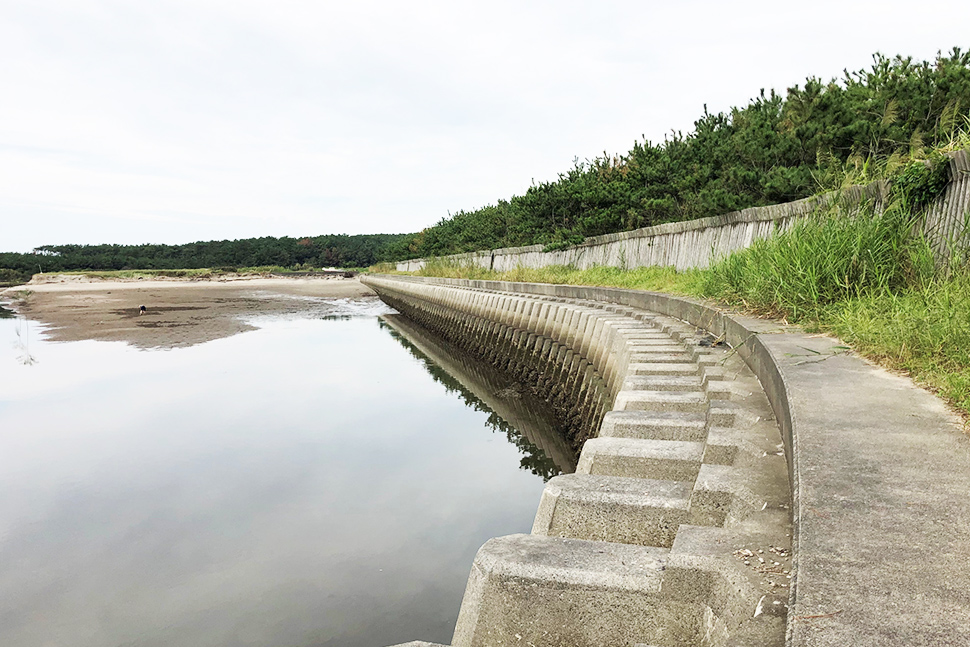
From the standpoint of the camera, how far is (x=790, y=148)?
9.59m

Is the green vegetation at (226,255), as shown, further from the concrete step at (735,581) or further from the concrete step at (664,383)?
the concrete step at (735,581)

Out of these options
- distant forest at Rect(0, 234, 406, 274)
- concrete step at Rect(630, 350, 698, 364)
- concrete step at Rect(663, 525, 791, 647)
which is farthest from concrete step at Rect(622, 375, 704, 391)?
distant forest at Rect(0, 234, 406, 274)

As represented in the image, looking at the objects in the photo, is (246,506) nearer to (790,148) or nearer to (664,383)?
(664,383)

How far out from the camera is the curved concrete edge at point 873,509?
3.64ft

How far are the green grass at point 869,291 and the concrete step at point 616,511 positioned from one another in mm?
1148

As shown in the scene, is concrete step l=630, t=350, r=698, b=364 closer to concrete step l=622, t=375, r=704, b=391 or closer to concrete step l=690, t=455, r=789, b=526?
concrete step l=622, t=375, r=704, b=391

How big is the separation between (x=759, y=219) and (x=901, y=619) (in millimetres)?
7695

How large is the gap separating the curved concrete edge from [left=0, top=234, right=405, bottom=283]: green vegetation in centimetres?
8334


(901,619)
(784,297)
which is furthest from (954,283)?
(901,619)

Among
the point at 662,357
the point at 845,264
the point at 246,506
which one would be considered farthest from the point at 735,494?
the point at 246,506

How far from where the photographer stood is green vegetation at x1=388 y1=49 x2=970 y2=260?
27.4 feet

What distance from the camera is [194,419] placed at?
878cm

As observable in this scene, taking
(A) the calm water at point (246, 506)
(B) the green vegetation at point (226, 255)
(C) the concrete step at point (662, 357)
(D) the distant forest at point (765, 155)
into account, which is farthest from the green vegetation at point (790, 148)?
(B) the green vegetation at point (226, 255)

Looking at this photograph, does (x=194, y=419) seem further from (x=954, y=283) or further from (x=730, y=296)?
(x=954, y=283)
